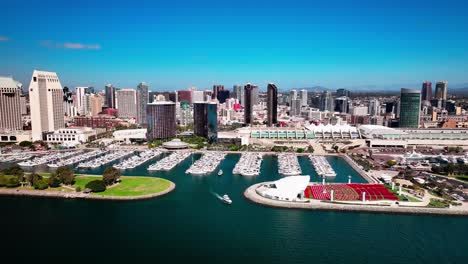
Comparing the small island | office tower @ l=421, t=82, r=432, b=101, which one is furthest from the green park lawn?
office tower @ l=421, t=82, r=432, b=101

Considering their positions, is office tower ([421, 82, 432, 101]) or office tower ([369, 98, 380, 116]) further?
office tower ([421, 82, 432, 101])

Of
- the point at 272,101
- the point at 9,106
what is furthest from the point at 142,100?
the point at 272,101

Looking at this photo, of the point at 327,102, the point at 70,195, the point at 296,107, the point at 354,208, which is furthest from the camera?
the point at 327,102

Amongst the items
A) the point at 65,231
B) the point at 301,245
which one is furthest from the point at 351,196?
the point at 65,231

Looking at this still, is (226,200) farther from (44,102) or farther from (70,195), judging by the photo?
(44,102)

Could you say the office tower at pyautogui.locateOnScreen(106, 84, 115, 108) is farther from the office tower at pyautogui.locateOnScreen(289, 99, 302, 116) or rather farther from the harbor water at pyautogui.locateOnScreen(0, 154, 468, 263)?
the harbor water at pyautogui.locateOnScreen(0, 154, 468, 263)

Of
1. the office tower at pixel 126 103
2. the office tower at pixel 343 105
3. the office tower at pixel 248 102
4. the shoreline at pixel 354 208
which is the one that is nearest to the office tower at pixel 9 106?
the office tower at pixel 126 103
